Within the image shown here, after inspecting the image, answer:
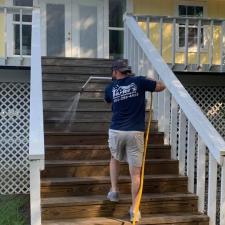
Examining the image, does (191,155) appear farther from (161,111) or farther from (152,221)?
(161,111)

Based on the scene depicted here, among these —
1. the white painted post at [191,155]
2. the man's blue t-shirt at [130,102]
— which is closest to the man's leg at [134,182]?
the man's blue t-shirt at [130,102]

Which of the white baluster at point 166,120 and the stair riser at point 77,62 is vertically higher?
the stair riser at point 77,62

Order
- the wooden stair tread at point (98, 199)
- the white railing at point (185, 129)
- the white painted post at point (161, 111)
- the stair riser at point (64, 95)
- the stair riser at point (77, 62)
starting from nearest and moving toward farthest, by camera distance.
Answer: the white railing at point (185, 129) < the wooden stair tread at point (98, 199) < the white painted post at point (161, 111) < the stair riser at point (64, 95) < the stair riser at point (77, 62)

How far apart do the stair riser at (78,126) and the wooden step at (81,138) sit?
24 cm

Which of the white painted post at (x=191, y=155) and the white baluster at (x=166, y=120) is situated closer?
the white painted post at (x=191, y=155)

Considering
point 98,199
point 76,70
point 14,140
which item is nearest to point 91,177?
point 98,199

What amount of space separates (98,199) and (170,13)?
26.9ft

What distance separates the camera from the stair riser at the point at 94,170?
17.3 ft

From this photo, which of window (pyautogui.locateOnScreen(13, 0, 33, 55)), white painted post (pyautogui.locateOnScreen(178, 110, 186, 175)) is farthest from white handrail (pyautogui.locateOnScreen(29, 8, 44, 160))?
window (pyautogui.locateOnScreen(13, 0, 33, 55))

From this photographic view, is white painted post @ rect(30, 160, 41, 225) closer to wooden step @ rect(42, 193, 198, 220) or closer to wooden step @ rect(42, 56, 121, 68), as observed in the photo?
wooden step @ rect(42, 193, 198, 220)

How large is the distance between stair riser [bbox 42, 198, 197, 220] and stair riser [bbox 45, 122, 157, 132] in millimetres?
1499

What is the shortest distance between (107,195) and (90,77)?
8.33 feet

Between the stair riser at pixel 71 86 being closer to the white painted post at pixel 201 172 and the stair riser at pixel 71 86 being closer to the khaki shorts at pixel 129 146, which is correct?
the khaki shorts at pixel 129 146

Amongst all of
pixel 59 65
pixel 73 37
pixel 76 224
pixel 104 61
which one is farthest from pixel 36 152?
pixel 73 37
